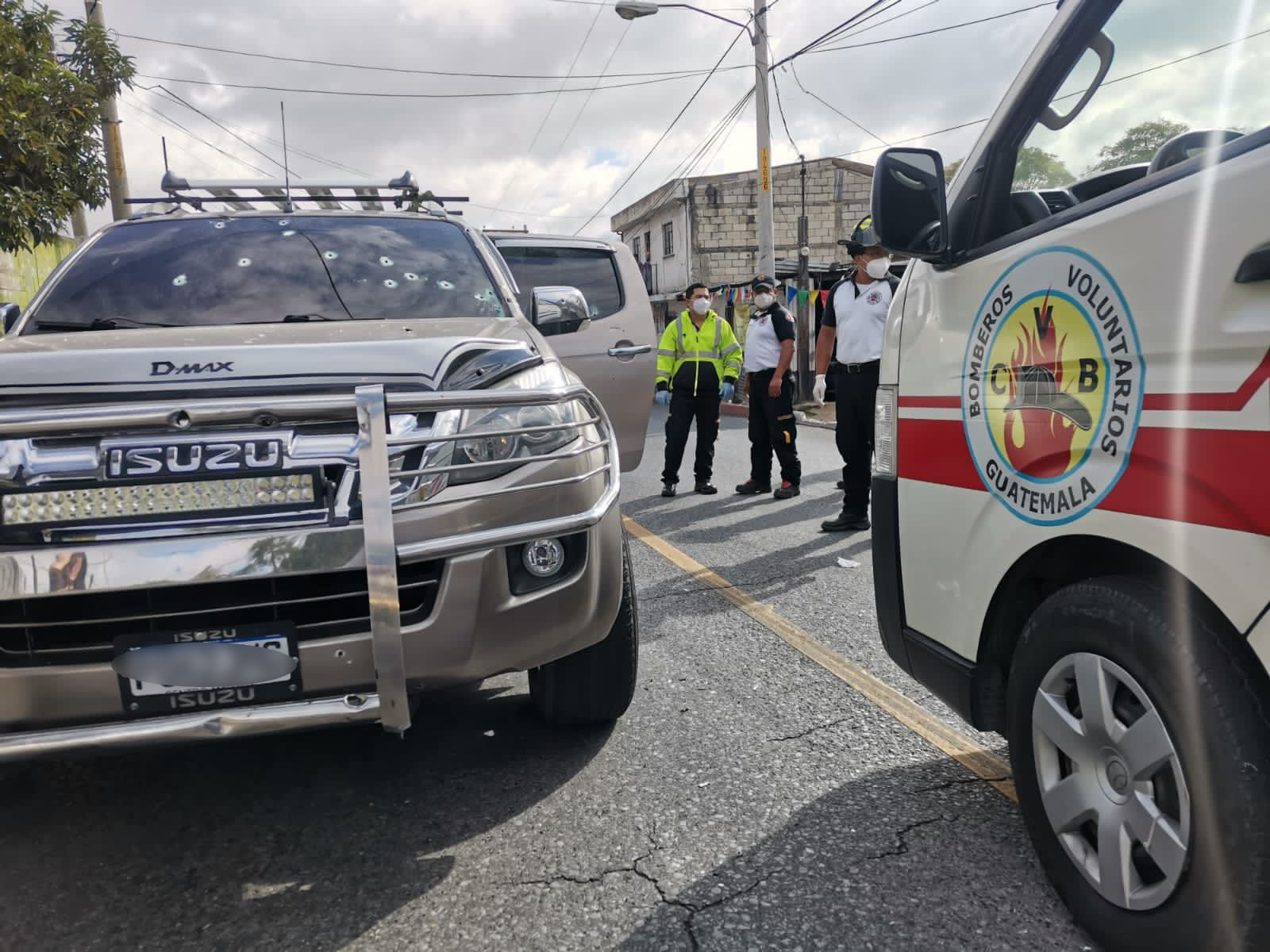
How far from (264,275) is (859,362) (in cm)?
393

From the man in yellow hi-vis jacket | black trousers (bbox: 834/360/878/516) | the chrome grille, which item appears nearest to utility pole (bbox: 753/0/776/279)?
the man in yellow hi-vis jacket

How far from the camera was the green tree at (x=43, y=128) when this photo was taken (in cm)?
775

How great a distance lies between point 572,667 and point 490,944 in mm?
968

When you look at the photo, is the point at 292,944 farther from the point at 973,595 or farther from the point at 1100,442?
the point at 1100,442

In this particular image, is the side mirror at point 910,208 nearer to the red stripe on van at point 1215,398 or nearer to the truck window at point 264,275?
the red stripe on van at point 1215,398

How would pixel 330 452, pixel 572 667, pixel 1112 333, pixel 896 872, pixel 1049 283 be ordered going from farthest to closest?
1. pixel 572 667
2. pixel 896 872
3. pixel 330 452
4. pixel 1049 283
5. pixel 1112 333

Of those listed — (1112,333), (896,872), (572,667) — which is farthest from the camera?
(572,667)

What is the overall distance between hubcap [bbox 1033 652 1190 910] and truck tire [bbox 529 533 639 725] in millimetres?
1256

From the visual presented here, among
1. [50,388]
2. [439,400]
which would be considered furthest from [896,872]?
[50,388]

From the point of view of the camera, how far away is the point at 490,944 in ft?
6.44

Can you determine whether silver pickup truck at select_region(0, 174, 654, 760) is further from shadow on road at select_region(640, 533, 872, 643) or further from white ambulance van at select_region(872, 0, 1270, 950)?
shadow on road at select_region(640, 533, 872, 643)

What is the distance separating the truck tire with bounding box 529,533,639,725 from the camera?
2826 mm

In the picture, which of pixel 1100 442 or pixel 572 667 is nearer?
pixel 1100 442

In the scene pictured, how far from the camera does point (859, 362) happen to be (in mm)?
6102
